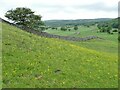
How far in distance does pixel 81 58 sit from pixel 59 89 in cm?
1230

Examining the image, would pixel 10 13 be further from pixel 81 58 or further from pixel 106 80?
pixel 106 80

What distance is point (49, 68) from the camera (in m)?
32.4

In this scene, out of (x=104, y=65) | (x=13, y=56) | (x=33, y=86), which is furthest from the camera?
(x=104, y=65)

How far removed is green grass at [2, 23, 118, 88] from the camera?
28.2 meters

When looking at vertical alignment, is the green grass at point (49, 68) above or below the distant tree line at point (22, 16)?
below

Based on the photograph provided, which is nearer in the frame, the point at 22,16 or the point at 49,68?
the point at 49,68

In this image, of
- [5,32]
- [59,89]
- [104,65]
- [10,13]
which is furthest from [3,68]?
[10,13]

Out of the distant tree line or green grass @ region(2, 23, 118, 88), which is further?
the distant tree line

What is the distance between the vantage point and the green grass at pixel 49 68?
2819cm

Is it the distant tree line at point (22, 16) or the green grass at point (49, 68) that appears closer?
the green grass at point (49, 68)

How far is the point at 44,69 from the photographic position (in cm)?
3180

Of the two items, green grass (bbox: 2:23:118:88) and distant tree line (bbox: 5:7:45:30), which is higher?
distant tree line (bbox: 5:7:45:30)

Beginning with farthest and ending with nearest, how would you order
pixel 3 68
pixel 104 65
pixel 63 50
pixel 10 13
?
pixel 10 13, pixel 63 50, pixel 104 65, pixel 3 68

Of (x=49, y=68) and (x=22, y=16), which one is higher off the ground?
(x=22, y=16)
